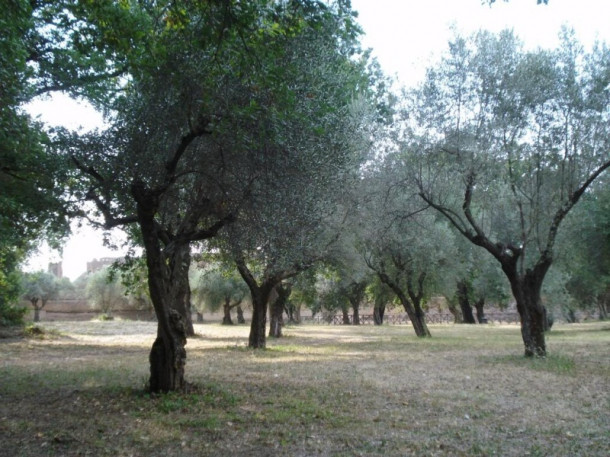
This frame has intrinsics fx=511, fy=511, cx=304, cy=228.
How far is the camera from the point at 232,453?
5434 mm

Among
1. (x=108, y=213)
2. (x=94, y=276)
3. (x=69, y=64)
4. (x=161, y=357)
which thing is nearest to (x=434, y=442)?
(x=161, y=357)

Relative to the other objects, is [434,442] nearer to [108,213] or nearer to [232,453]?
[232,453]

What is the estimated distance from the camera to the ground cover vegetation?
24.9 feet

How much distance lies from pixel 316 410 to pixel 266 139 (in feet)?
13.5

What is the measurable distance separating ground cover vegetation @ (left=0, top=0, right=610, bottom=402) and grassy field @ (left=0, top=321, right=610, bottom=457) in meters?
1.41

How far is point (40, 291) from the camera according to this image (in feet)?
173

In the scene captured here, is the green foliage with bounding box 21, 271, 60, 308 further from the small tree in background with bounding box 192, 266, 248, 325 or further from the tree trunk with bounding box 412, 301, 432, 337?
the tree trunk with bounding box 412, 301, 432, 337

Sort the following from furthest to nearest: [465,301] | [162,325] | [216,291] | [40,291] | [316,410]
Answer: [40,291]
[465,301]
[216,291]
[162,325]
[316,410]

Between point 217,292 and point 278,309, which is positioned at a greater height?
point 217,292

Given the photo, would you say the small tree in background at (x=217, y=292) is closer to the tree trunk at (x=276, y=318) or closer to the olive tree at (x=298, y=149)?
the tree trunk at (x=276, y=318)

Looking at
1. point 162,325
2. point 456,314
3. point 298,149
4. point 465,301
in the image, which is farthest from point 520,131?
point 456,314

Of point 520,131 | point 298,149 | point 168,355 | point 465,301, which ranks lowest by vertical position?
point 168,355

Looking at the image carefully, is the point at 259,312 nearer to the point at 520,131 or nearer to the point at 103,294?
the point at 520,131

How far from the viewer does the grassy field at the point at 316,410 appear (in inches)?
225
